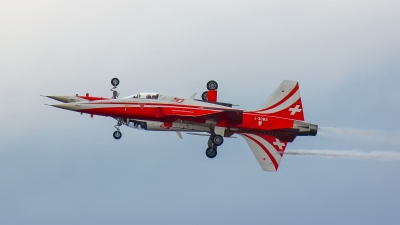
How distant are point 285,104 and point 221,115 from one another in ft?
12.1

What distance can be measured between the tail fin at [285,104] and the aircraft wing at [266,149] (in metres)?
1.36

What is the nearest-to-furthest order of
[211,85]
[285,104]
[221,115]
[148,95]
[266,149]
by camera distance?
1. [221,115]
2. [148,95]
3. [211,85]
4. [285,104]
5. [266,149]

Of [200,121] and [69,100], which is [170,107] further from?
[69,100]

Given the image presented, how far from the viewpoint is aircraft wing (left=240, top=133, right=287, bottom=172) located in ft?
160

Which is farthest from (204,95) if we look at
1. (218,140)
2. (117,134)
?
(117,134)

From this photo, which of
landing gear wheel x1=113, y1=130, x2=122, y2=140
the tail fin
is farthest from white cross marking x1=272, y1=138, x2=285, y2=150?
landing gear wheel x1=113, y1=130, x2=122, y2=140

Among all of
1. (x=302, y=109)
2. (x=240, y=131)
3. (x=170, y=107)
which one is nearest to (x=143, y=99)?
(x=170, y=107)

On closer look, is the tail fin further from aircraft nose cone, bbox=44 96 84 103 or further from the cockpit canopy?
aircraft nose cone, bbox=44 96 84 103

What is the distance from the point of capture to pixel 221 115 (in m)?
47.1

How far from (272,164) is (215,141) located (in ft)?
11.6

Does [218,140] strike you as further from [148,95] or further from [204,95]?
[148,95]

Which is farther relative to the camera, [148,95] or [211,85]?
[211,85]

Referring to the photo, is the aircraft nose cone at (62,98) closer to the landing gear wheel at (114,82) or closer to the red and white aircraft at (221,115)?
the landing gear wheel at (114,82)

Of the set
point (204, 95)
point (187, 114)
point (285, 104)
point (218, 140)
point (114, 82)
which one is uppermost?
point (114, 82)
